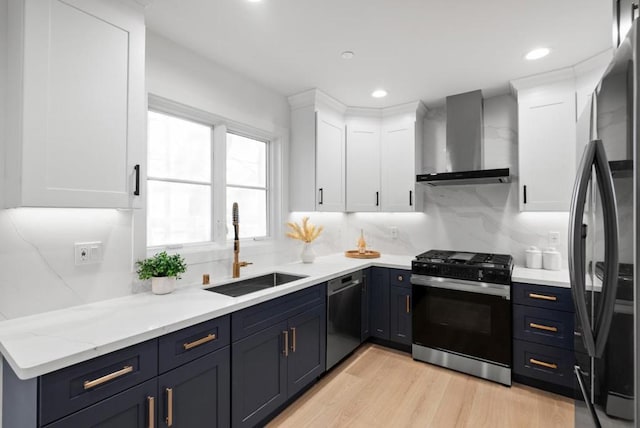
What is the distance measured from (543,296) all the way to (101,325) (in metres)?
2.91

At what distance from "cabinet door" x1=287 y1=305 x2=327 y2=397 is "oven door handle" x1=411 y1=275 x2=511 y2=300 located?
979 millimetres

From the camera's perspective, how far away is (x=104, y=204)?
1.57 metres

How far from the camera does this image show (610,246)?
0.99 m

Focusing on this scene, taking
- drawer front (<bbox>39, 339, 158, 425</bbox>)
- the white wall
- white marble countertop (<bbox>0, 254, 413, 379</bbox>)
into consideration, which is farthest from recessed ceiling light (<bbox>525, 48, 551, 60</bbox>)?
drawer front (<bbox>39, 339, 158, 425</bbox>)

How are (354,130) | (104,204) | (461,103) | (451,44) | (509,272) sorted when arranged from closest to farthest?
(104,204) → (451,44) → (509,272) → (461,103) → (354,130)

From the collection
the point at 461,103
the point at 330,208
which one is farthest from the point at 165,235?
the point at 461,103

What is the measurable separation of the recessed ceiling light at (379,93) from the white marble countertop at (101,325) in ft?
6.87

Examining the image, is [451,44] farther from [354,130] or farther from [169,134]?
[169,134]

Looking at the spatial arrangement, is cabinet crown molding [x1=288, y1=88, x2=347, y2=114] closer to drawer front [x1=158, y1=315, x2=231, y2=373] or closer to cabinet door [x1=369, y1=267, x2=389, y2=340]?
cabinet door [x1=369, y1=267, x2=389, y2=340]

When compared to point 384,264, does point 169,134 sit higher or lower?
higher

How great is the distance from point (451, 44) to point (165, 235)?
248cm

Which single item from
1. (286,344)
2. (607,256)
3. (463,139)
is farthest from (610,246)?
(463,139)

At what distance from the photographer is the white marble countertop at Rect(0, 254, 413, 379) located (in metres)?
1.11

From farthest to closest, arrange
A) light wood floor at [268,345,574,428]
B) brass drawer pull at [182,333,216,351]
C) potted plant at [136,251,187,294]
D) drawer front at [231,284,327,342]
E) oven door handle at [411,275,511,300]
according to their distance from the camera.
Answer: oven door handle at [411,275,511,300], light wood floor at [268,345,574,428], potted plant at [136,251,187,294], drawer front at [231,284,327,342], brass drawer pull at [182,333,216,351]
